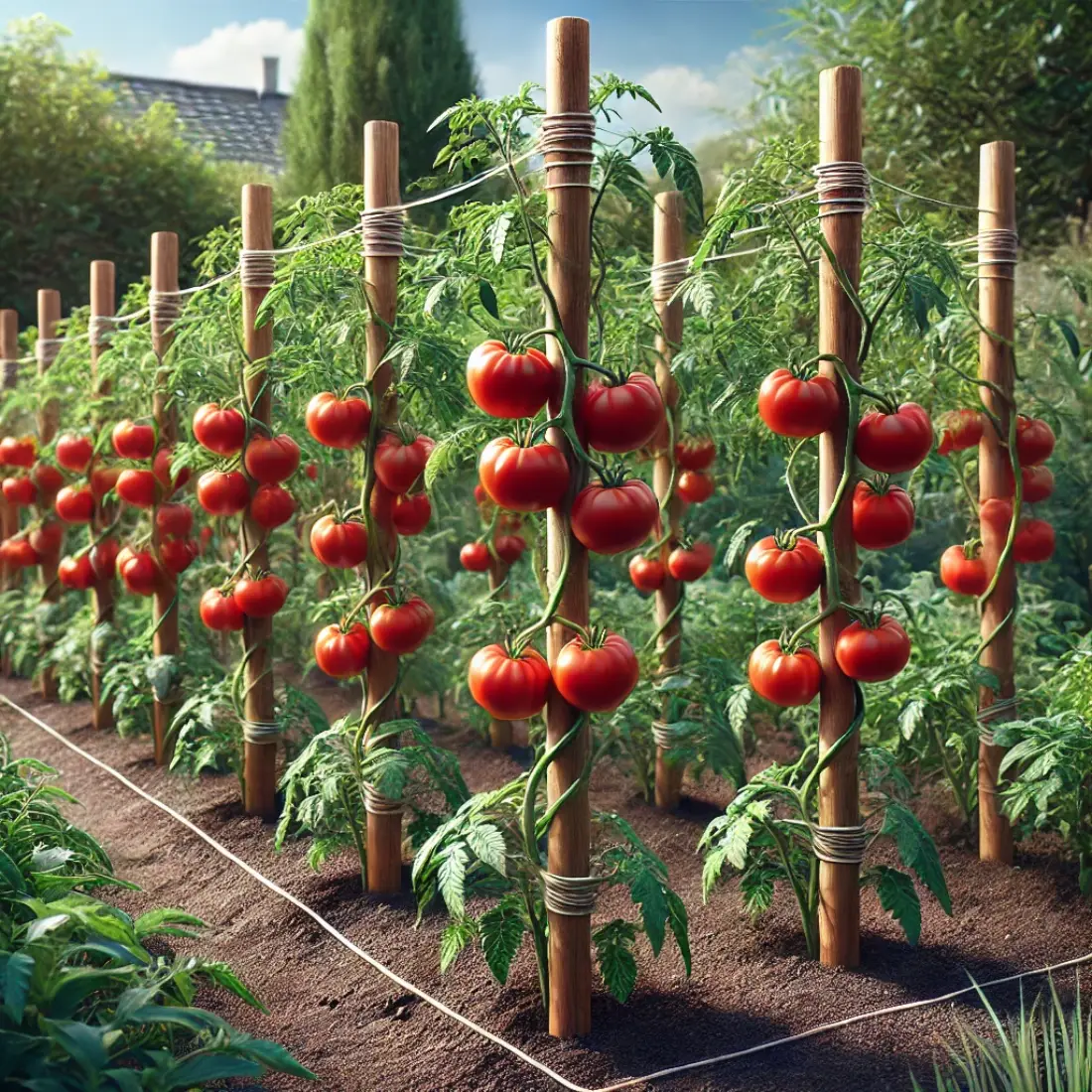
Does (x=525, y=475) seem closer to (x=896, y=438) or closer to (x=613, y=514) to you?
(x=613, y=514)

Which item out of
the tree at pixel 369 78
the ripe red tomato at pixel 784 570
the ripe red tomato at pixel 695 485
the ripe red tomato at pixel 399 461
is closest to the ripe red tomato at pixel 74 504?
the ripe red tomato at pixel 399 461

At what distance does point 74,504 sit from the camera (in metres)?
5.47

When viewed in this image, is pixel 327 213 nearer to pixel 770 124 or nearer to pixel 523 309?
pixel 523 309

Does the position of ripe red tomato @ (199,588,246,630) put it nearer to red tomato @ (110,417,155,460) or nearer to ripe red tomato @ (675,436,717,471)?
red tomato @ (110,417,155,460)

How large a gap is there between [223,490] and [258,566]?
13.5 inches

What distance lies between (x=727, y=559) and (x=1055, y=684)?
1.33 m

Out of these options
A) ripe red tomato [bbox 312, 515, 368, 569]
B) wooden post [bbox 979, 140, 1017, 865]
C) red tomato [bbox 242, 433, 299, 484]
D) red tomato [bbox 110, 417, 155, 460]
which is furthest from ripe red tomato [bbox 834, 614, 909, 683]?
red tomato [bbox 110, 417, 155, 460]

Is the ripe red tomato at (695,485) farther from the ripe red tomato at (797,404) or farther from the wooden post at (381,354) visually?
the ripe red tomato at (797,404)

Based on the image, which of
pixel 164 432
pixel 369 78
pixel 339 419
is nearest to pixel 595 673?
pixel 339 419

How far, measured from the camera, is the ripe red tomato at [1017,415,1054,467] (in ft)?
12.2

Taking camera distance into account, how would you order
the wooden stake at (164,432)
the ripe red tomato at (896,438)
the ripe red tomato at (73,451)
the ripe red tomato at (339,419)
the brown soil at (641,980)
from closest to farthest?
the brown soil at (641,980) < the ripe red tomato at (896,438) < the ripe red tomato at (339,419) < the wooden stake at (164,432) < the ripe red tomato at (73,451)

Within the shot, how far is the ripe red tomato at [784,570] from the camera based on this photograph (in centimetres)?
289

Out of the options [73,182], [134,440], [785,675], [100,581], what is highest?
[73,182]

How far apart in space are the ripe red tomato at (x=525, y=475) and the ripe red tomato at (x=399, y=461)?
92cm
